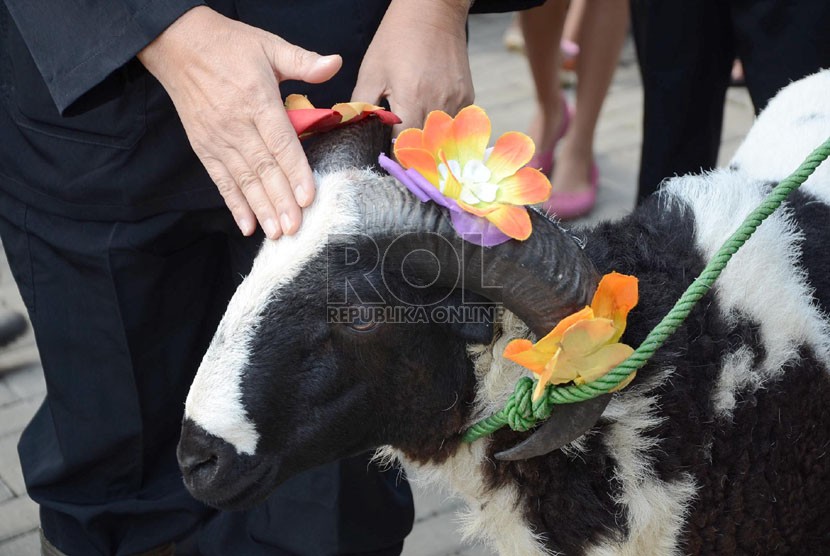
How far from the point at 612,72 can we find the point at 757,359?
308 centimetres

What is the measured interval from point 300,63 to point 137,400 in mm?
981

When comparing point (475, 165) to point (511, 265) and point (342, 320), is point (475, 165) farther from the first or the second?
point (342, 320)

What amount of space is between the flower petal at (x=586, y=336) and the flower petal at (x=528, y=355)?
46mm

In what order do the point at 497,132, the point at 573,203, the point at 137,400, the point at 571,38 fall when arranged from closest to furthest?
the point at 137,400
the point at 573,203
the point at 497,132
the point at 571,38

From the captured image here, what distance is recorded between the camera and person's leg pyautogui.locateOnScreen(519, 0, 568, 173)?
15.6 ft

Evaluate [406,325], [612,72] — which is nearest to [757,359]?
[406,325]

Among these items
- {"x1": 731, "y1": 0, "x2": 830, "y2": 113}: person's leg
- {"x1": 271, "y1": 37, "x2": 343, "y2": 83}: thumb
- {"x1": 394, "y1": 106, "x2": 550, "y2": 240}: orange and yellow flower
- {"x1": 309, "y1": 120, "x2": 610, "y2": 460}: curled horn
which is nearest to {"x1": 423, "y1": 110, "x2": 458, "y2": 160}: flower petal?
{"x1": 394, "y1": 106, "x2": 550, "y2": 240}: orange and yellow flower

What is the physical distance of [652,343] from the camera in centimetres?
179

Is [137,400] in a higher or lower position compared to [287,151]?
lower

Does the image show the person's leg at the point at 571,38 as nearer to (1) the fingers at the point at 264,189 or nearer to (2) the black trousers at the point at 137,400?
(2) the black trousers at the point at 137,400

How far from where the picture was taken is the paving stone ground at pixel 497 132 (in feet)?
10.4

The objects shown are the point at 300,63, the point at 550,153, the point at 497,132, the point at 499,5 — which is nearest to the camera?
the point at 300,63

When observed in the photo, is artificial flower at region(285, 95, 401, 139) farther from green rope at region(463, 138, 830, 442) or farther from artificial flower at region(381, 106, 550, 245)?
green rope at region(463, 138, 830, 442)

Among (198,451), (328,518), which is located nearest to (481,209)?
(198,451)
